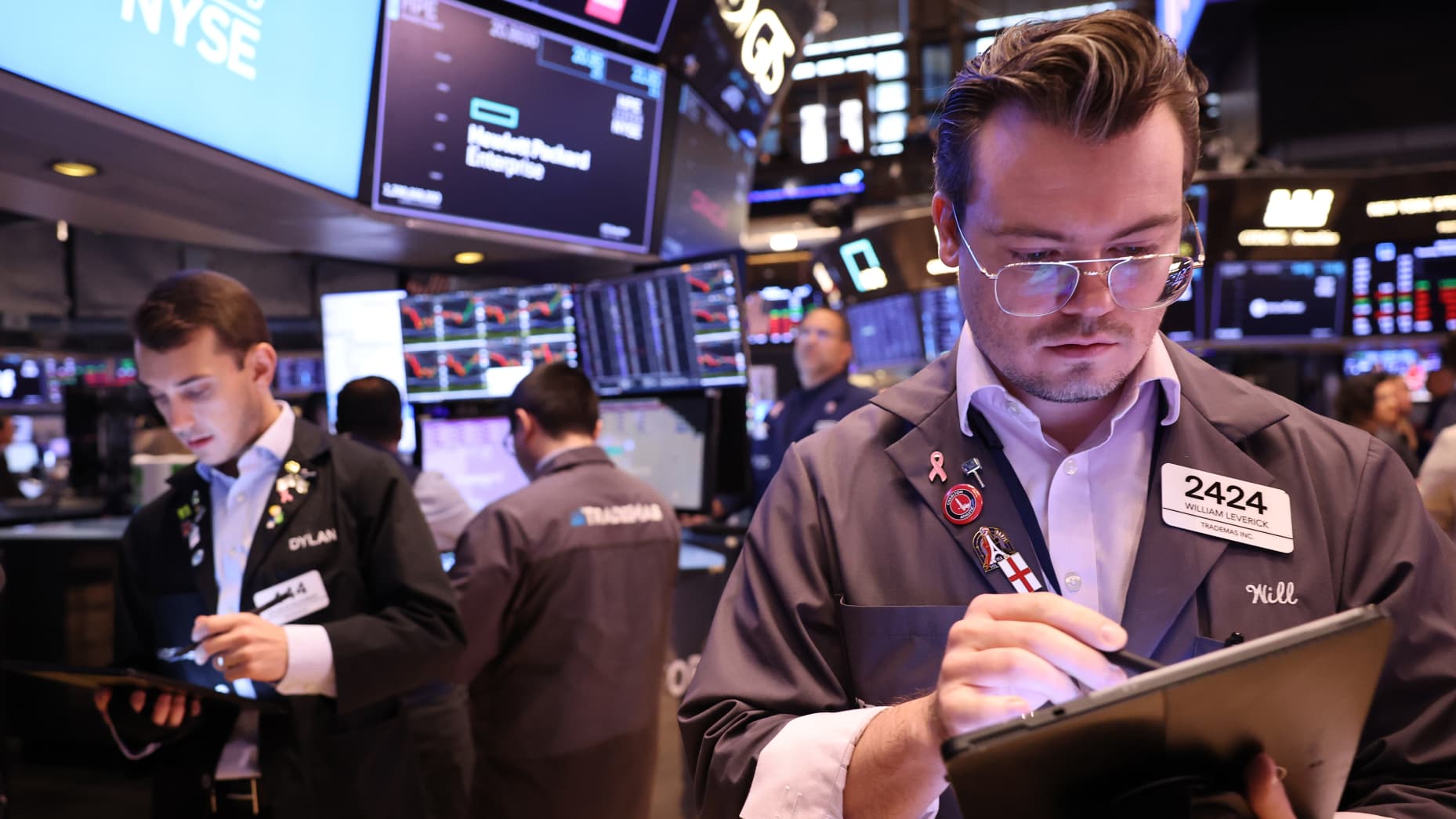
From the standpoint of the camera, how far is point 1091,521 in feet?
3.67

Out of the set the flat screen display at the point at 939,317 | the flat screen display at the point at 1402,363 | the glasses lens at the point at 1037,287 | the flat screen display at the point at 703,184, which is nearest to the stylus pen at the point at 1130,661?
the glasses lens at the point at 1037,287

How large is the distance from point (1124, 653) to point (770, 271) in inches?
424

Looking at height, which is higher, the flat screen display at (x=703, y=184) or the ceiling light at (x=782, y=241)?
the ceiling light at (x=782, y=241)

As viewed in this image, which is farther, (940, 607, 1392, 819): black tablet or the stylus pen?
the stylus pen

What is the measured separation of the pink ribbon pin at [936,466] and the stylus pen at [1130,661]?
0.33 metres

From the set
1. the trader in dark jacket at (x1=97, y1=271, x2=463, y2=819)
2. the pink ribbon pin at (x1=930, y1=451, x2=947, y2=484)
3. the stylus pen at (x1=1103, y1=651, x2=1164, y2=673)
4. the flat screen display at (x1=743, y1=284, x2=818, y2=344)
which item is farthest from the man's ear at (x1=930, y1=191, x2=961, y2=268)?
the flat screen display at (x1=743, y1=284, x2=818, y2=344)

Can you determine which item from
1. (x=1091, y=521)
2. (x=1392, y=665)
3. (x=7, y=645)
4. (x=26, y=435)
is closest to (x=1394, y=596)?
(x=1392, y=665)

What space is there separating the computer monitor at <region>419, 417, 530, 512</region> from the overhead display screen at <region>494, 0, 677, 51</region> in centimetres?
150

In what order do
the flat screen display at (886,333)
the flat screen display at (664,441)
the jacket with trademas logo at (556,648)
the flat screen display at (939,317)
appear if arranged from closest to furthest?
the jacket with trademas logo at (556,648) → the flat screen display at (664,441) → the flat screen display at (939,317) → the flat screen display at (886,333)

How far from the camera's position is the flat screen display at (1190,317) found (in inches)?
250

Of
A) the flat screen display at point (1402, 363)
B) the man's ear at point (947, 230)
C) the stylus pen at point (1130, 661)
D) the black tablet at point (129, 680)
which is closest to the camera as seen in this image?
the stylus pen at point (1130, 661)

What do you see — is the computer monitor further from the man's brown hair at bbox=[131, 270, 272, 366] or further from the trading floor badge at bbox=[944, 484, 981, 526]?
the trading floor badge at bbox=[944, 484, 981, 526]

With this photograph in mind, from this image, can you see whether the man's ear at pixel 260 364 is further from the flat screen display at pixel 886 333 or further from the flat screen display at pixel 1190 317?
the flat screen display at pixel 886 333

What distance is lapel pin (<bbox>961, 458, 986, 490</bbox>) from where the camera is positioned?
113 centimetres
